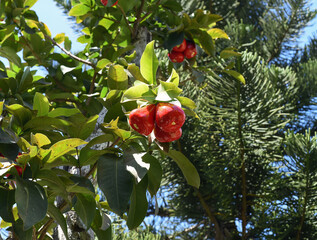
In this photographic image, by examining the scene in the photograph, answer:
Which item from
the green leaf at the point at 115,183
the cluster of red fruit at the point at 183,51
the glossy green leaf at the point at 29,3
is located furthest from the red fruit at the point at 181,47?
the green leaf at the point at 115,183

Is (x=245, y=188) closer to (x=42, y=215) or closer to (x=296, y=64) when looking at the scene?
(x=296, y=64)

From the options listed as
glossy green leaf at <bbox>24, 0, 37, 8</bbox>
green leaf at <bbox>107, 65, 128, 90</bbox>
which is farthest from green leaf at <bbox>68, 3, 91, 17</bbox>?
green leaf at <bbox>107, 65, 128, 90</bbox>

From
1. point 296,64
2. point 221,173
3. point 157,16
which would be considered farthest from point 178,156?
point 296,64

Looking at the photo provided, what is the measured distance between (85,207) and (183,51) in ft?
2.28

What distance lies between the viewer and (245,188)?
7.15 ft

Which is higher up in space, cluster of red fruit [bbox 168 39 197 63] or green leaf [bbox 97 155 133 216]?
cluster of red fruit [bbox 168 39 197 63]

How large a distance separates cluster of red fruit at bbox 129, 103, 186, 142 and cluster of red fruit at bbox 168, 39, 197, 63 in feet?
2.01

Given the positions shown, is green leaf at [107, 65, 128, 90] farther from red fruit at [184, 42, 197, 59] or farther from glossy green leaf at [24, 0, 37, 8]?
glossy green leaf at [24, 0, 37, 8]

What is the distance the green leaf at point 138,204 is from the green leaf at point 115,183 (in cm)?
6

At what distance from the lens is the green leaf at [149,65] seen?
32.3 inches

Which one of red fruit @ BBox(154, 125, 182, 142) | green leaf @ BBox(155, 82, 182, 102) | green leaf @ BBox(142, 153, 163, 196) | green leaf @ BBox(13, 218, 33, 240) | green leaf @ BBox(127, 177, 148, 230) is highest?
green leaf @ BBox(155, 82, 182, 102)

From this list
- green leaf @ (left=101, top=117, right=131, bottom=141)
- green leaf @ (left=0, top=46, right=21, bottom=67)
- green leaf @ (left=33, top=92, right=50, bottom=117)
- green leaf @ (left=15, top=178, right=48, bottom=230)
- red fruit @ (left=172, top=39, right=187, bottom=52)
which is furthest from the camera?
red fruit @ (left=172, top=39, right=187, bottom=52)

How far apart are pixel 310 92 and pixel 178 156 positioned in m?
1.90

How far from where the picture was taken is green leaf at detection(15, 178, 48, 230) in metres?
0.66
